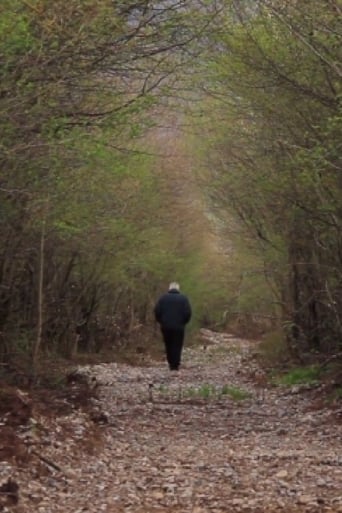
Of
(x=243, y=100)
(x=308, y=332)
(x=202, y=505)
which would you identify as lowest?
(x=202, y=505)

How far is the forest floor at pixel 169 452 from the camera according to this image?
840cm

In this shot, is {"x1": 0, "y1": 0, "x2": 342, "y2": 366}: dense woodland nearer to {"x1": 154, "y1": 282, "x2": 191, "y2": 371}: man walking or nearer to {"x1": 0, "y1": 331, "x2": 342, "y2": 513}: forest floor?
{"x1": 154, "y1": 282, "x2": 191, "y2": 371}: man walking

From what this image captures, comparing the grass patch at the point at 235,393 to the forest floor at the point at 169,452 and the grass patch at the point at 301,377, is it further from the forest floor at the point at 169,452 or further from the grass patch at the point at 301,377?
the grass patch at the point at 301,377

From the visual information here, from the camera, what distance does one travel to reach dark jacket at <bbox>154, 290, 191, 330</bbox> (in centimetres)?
2022

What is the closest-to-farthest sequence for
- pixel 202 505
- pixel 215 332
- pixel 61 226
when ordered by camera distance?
pixel 202 505 → pixel 61 226 → pixel 215 332

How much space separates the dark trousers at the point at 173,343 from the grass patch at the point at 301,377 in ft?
7.16

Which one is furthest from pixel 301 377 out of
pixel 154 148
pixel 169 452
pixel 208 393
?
pixel 169 452

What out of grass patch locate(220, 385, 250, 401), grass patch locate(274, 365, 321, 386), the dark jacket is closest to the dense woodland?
grass patch locate(274, 365, 321, 386)

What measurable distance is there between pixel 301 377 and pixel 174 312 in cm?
305

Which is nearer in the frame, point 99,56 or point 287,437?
point 99,56

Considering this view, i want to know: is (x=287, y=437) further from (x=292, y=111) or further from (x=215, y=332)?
(x=215, y=332)

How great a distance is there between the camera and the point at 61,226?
15773 mm

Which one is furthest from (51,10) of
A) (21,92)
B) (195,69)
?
(195,69)

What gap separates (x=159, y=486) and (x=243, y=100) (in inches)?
315
